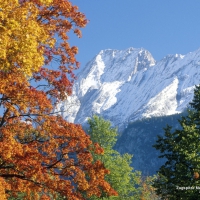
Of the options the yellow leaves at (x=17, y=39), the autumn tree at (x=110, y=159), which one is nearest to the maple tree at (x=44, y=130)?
the yellow leaves at (x=17, y=39)

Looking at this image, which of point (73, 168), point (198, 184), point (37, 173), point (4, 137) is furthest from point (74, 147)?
point (198, 184)

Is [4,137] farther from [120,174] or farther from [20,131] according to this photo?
[120,174]

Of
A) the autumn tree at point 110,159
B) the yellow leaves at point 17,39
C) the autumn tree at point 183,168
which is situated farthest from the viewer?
the autumn tree at point 110,159

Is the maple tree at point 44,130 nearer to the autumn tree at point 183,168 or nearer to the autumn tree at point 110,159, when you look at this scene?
the autumn tree at point 183,168

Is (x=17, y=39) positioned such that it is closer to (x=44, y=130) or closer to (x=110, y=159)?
(x=44, y=130)

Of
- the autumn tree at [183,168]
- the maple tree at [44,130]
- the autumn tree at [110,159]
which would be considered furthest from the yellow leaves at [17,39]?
the autumn tree at [110,159]

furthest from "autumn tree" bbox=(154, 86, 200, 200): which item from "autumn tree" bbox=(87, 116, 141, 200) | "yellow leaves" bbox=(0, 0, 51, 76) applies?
"yellow leaves" bbox=(0, 0, 51, 76)

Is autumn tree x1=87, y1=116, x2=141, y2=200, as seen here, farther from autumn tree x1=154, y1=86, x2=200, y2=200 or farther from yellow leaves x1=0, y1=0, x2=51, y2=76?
yellow leaves x1=0, y1=0, x2=51, y2=76

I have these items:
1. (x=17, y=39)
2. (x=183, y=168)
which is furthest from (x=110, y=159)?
(x=17, y=39)

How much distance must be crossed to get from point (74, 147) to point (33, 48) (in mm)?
6353

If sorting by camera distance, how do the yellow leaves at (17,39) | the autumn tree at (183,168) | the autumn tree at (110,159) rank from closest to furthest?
1. the yellow leaves at (17,39)
2. the autumn tree at (183,168)
3. the autumn tree at (110,159)

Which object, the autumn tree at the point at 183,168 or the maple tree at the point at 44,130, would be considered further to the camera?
the autumn tree at the point at 183,168

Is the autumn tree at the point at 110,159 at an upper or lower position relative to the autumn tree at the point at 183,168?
upper

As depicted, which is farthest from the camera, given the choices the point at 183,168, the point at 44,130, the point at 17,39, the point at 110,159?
the point at 110,159
